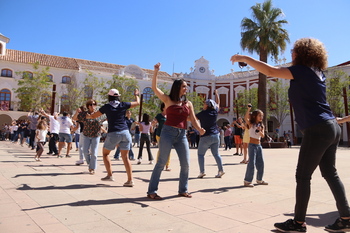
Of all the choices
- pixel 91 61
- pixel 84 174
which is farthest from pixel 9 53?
pixel 84 174

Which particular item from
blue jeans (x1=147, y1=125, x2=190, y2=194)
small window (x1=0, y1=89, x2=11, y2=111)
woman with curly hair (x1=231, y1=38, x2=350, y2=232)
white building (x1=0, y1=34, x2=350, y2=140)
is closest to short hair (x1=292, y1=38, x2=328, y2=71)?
woman with curly hair (x1=231, y1=38, x2=350, y2=232)

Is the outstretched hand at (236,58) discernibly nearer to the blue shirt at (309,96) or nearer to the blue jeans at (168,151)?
the blue shirt at (309,96)

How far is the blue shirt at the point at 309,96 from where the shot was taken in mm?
2789

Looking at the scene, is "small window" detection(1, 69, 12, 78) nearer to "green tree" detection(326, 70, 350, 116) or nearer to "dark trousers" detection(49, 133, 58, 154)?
"dark trousers" detection(49, 133, 58, 154)

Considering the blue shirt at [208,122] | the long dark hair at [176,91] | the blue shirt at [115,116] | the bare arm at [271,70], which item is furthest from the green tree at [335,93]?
the bare arm at [271,70]

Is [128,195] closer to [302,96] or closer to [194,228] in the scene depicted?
[194,228]

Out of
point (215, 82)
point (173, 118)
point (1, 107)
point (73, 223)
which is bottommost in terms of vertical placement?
point (73, 223)

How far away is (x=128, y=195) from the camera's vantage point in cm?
444

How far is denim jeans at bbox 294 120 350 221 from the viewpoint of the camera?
275cm

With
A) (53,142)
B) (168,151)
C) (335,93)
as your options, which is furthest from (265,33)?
(168,151)

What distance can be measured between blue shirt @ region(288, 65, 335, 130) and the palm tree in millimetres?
20739

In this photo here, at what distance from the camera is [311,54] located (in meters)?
2.88

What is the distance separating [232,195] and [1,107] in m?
38.6

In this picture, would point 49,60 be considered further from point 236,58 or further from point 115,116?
point 236,58
